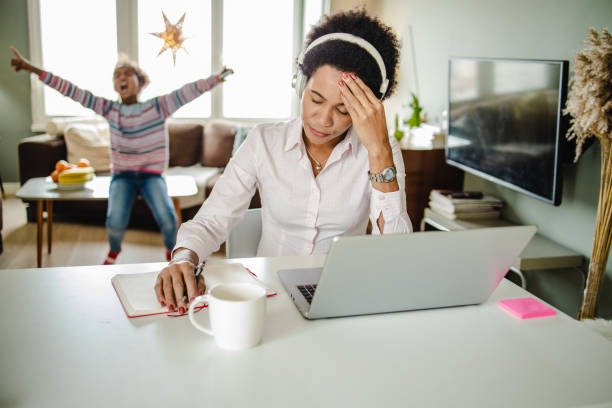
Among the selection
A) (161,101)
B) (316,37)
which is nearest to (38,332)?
(316,37)

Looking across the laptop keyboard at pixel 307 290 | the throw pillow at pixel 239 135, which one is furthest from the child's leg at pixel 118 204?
the laptop keyboard at pixel 307 290

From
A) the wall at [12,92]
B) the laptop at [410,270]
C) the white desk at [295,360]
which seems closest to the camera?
the white desk at [295,360]

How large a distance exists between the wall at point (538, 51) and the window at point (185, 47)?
187 cm

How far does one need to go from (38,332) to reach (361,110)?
0.84 m

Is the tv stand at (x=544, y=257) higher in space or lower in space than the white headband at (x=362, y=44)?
lower

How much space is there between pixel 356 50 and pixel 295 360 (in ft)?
2.73

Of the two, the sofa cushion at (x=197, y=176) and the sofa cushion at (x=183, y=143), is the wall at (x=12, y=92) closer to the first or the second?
Result: the sofa cushion at (x=183, y=143)

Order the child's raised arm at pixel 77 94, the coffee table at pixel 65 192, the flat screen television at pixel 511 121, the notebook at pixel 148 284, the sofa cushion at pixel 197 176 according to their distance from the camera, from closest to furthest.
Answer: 1. the notebook at pixel 148 284
2. the flat screen television at pixel 511 121
3. the coffee table at pixel 65 192
4. the child's raised arm at pixel 77 94
5. the sofa cushion at pixel 197 176

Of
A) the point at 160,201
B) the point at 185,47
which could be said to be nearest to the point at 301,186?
the point at 160,201

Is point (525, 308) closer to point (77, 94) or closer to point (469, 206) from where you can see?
point (469, 206)

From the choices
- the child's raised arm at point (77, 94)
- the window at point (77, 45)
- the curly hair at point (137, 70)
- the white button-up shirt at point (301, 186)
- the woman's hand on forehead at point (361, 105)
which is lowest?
the white button-up shirt at point (301, 186)

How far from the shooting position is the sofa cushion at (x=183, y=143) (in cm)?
457

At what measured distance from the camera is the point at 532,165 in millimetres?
2176

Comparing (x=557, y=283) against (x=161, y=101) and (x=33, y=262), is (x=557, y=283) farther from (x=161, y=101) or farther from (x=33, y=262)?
(x=33, y=262)
